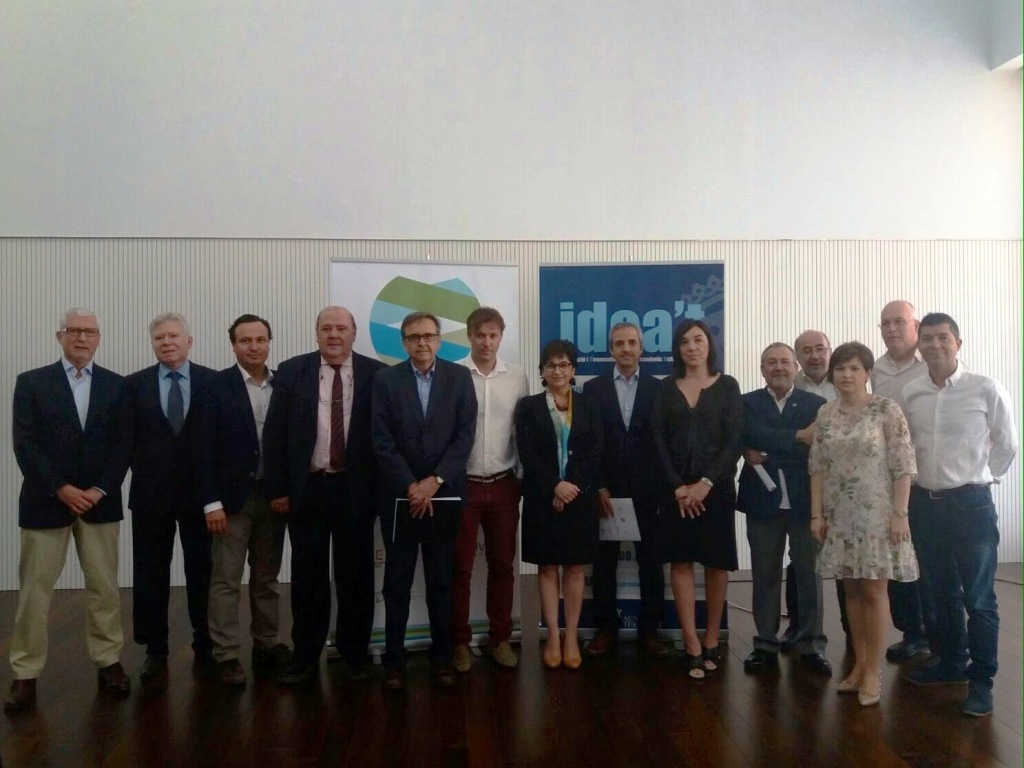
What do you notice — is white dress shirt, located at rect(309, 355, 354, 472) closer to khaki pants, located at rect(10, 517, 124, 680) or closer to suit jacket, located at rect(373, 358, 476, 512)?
suit jacket, located at rect(373, 358, 476, 512)

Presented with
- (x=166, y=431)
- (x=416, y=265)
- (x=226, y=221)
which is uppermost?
(x=226, y=221)

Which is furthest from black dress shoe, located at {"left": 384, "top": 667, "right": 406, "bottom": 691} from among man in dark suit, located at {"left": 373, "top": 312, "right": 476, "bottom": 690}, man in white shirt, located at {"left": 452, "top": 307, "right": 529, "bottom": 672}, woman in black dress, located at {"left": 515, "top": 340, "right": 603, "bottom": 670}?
woman in black dress, located at {"left": 515, "top": 340, "right": 603, "bottom": 670}

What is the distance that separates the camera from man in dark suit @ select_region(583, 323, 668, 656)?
3.81m

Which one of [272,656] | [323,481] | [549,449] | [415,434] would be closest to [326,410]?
[323,481]

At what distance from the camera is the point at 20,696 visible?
10.7 ft

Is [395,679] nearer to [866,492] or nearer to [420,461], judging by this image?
→ [420,461]

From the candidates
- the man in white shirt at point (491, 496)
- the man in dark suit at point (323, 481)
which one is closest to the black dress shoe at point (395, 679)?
the man in dark suit at point (323, 481)

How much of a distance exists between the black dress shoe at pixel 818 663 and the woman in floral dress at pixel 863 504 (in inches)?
8.4

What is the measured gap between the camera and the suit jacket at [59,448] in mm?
3279

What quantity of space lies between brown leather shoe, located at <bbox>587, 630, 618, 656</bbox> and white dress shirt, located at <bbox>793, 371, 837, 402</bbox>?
5.12 ft

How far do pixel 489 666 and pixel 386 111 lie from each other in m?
3.90

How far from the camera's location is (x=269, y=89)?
5660 mm

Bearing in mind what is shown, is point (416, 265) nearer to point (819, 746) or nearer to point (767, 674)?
point (767, 674)

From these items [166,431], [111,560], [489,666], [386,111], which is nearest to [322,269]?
[386,111]
